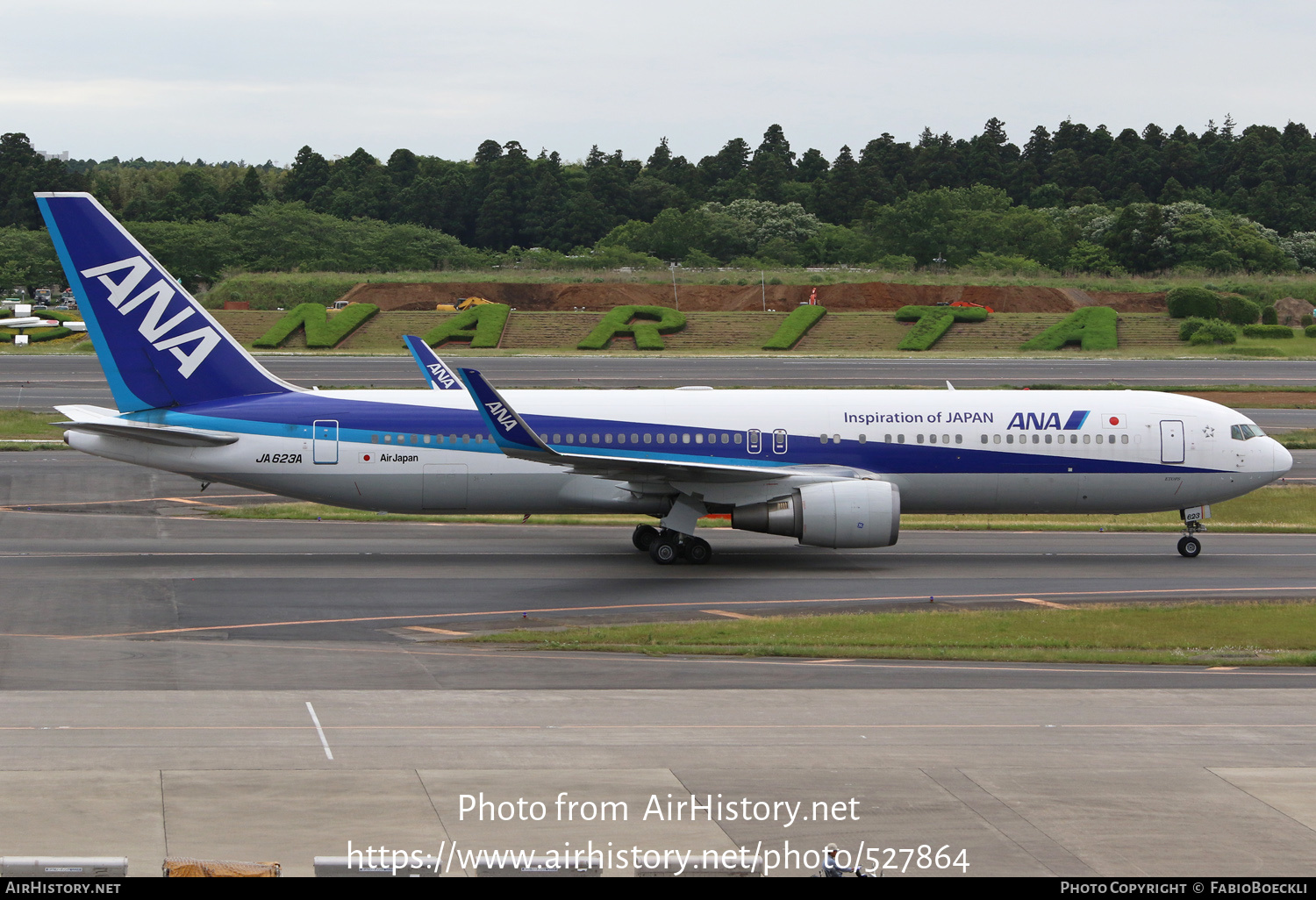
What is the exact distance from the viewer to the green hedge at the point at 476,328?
347ft

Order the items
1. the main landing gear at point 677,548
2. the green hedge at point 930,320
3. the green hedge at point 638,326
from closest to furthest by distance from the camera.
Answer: the main landing gear at point 677,548, the green hedge at point 638,326, the green hedge at point 930,320

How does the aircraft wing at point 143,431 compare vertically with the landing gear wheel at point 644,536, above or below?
above

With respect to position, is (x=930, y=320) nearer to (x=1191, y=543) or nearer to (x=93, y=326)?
(x=1191, y=543)

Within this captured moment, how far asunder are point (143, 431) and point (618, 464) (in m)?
11.6

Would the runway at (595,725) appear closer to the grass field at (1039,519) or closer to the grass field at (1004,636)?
the grass field at (1004,636)

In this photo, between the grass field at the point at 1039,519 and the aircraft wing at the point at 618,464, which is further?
the grass field at the point at 1039,519

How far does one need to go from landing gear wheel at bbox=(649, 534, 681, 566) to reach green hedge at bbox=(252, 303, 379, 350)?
77999 mm

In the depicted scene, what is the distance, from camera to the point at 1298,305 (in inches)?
4665

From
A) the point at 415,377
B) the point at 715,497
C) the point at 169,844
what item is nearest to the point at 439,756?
the point at 169,844

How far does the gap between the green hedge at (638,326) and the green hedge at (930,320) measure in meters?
19.4

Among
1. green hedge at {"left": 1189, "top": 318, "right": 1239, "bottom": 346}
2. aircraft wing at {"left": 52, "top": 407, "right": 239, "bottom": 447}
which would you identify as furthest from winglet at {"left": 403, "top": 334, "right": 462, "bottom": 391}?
green hedge at {"left": 1189, "top": 318, "right": 1239, "bottom": 346}

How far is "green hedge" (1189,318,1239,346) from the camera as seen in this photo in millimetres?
104500

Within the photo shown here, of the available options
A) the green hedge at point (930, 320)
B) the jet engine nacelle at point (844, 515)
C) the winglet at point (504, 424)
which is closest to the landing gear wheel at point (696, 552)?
the jet engine nacelle at point (844, 515)

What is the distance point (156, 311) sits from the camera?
32.4m
